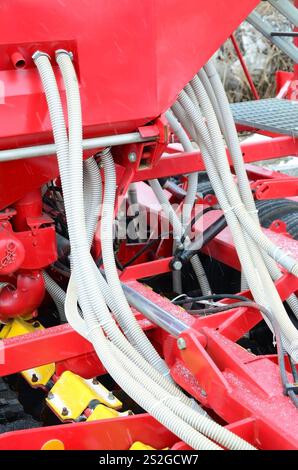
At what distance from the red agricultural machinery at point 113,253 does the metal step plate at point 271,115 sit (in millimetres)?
639

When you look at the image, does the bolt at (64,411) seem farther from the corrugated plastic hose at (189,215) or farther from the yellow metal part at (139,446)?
the corrugated plastic hose at (189,215)

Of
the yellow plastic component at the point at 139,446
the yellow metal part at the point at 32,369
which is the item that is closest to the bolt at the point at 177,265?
the yellow metal part at the point at 32,369

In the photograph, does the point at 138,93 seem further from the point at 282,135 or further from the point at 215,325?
the point at 282,135

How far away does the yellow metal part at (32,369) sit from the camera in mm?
2326

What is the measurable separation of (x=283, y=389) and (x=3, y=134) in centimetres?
99

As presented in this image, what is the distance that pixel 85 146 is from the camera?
6.49ft

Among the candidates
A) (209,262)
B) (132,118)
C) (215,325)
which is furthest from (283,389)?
(209,262)

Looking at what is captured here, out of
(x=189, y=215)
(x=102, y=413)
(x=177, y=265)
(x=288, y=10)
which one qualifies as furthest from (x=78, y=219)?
(x=288, y=10)

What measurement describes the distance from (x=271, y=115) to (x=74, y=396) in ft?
6.06

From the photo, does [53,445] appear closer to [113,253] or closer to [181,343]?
[181,343]

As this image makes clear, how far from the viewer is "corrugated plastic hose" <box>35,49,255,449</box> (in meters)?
1.77

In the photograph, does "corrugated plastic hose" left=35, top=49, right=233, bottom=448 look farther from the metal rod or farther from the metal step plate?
the metal step plate

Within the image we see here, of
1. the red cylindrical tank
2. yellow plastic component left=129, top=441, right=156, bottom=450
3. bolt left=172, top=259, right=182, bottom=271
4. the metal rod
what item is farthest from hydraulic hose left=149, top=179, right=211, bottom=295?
yellow plastic component left=129, top=441, right=156, bottom=450

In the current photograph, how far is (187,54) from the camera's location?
204 cm
